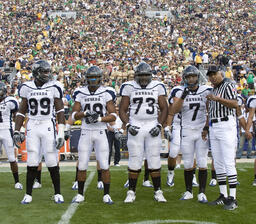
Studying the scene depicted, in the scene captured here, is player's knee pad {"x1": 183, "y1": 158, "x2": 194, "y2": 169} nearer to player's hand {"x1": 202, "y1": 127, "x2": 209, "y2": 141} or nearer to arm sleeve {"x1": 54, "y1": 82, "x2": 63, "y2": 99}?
player's hand {"x1": 202, "y1": 127, "x2": 209, "y2": 141}

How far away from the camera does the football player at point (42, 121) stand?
18.5 ft

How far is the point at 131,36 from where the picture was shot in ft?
79.1

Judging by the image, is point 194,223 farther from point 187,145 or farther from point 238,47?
point 238,47

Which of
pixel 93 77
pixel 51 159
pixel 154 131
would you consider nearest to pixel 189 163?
pixel 154 131

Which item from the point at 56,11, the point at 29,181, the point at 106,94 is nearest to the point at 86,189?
the point at 29,181

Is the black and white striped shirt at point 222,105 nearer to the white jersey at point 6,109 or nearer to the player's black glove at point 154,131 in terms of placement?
the player's black glove at point 154,131

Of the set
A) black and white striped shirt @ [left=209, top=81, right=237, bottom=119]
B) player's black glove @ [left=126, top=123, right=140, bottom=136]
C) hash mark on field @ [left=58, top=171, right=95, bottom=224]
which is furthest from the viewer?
player's black glove @ [left=126, top=123, right=140, bottom=136]

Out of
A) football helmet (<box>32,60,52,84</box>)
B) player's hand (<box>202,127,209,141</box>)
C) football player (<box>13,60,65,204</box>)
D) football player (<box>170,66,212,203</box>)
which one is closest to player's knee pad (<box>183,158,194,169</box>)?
football player (<box>170,66,212,203</box>)

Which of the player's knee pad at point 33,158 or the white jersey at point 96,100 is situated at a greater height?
the white jersey at point 96,100

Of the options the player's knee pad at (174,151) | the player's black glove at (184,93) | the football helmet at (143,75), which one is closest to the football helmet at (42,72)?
the football helmet at (143,75)

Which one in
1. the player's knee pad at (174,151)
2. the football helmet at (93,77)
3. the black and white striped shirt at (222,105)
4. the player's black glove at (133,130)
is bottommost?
the player's knee pad at (174,151)

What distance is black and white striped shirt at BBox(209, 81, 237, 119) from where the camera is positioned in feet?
17.7

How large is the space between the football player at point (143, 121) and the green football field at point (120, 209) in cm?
38

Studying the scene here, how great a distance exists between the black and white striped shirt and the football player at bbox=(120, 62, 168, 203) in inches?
26.8
